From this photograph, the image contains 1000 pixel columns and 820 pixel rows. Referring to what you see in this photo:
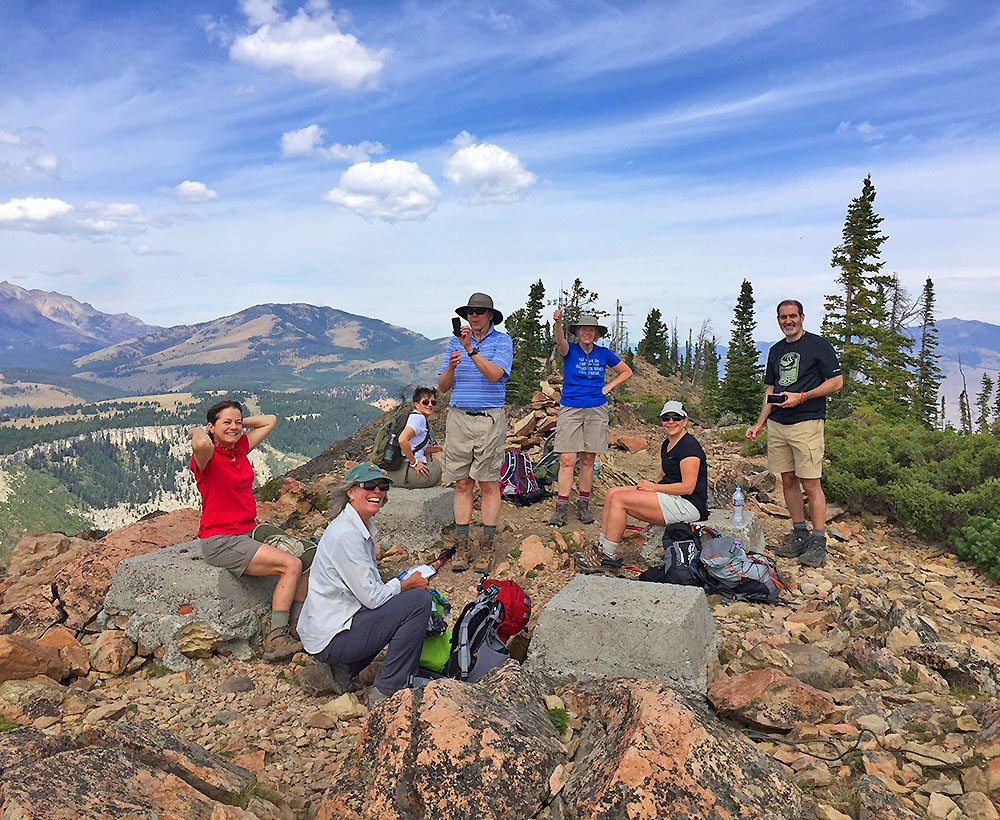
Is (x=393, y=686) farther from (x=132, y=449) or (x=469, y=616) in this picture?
(x=132, y=449)

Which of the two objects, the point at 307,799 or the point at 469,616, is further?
the point at 469,616

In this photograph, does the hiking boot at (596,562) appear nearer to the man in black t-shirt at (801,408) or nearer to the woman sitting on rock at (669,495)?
the woman sitting on rock at (669,495)

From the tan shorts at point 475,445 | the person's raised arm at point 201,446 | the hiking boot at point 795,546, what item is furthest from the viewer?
the hiking boot at point 795,546

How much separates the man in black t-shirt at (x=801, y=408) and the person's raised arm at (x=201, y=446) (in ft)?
15.7

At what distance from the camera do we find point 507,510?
8266 mm

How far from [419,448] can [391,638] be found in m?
3.21

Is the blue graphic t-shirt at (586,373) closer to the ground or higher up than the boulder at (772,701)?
higher up

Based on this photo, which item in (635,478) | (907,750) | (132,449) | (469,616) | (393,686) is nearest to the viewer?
(907,750)

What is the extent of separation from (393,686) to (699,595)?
86.2 inches

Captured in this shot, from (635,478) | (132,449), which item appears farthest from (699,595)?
(132,449)

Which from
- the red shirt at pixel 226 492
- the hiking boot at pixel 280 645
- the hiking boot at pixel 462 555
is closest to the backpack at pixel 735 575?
the hiking boot at pixel 462 555

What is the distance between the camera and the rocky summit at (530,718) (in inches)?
106

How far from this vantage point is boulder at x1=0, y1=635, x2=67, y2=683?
4.32 m

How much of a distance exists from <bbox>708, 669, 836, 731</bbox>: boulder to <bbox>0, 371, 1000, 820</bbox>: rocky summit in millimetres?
11
